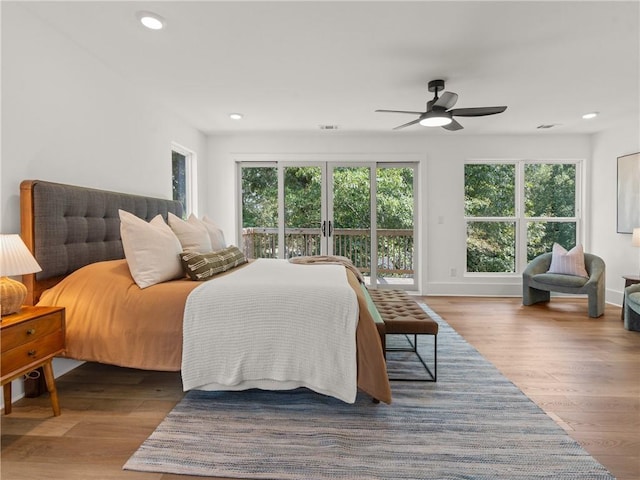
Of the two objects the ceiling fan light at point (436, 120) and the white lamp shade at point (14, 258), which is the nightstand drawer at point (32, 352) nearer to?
the white lamp shade at point (14, 258)

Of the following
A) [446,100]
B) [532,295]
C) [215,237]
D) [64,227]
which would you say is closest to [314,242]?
[215,237]

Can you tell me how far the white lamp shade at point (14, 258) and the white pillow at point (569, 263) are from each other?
17.5ft

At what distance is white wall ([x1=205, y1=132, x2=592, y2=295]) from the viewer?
17.2 feet

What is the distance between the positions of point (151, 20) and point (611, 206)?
19.2 ft

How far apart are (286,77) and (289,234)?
2621 mm

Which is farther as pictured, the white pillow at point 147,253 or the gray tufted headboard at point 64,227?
the white pillow at point 147,253

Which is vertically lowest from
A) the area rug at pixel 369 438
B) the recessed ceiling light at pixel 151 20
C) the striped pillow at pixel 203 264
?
the area rug at pixel 369 438

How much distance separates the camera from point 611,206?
4883 mm

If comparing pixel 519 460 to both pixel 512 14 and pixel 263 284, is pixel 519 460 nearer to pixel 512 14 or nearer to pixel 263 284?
pixel 263 284

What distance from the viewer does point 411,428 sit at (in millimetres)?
1817

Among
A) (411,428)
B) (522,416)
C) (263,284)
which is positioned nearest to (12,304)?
(263,284)

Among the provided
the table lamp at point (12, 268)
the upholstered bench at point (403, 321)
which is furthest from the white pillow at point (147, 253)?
the upholstered bench at point (403, 321)

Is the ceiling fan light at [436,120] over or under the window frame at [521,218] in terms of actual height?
over

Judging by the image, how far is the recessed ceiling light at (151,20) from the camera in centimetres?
216
